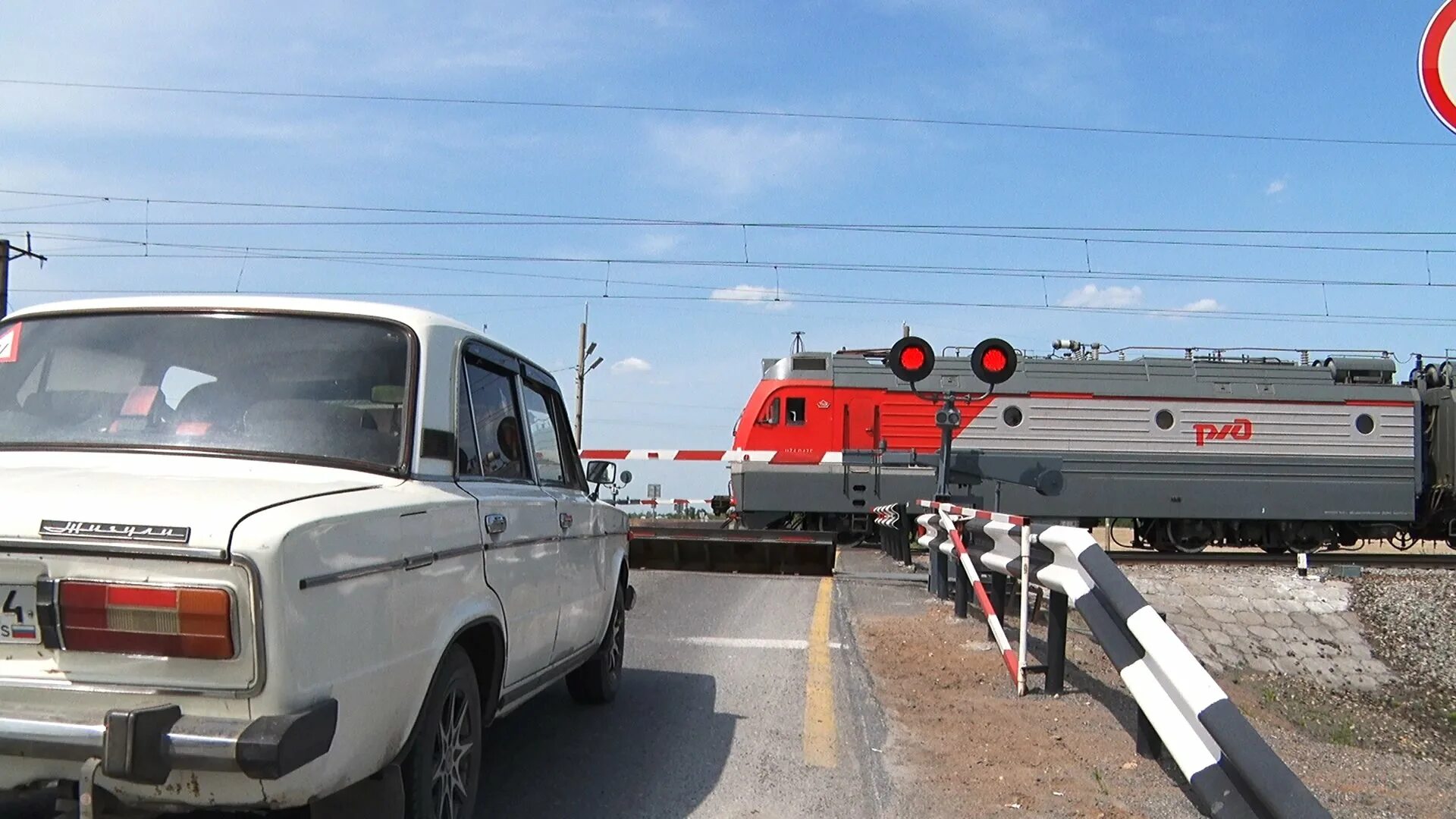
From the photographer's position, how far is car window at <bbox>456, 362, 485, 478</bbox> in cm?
409

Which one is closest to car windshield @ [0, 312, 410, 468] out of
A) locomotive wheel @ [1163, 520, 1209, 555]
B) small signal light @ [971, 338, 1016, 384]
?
small signal light @ [971, 338, 1016, 384]

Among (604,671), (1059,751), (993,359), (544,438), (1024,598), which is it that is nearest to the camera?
(1059,751)

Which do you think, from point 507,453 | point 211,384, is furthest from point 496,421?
point 211,384

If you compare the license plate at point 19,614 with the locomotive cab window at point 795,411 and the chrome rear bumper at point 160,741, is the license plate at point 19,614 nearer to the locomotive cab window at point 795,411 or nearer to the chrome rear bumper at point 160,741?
the chrome rear bumper at point 160,741

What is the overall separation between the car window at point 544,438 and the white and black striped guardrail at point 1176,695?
8.30 feet

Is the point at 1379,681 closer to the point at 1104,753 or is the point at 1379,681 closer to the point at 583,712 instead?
the point at 1104,753

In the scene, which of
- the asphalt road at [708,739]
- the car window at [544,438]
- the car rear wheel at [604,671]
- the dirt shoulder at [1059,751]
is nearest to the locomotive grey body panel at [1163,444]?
the asphalt road at [708,739]

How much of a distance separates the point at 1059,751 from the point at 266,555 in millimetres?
3989

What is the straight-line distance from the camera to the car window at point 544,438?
5.28 metres

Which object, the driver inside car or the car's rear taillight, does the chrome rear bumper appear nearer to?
the car's rear taillight

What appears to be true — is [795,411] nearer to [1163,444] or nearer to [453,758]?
[1163,444]

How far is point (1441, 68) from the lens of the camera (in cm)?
410

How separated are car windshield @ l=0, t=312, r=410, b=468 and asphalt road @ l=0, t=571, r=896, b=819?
4.76ft

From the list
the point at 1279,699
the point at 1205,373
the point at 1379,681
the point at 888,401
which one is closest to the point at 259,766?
the point at 1279,699
